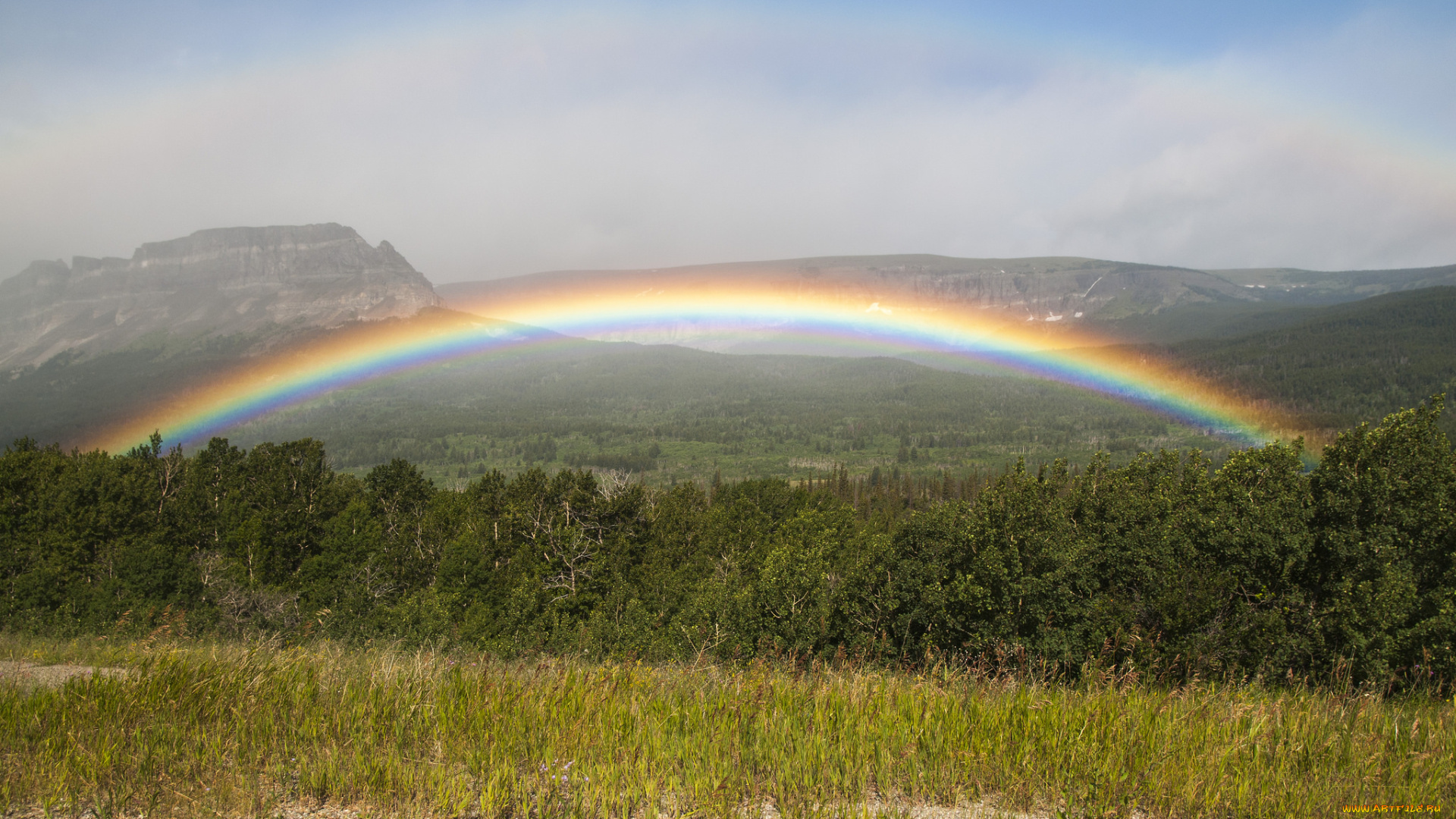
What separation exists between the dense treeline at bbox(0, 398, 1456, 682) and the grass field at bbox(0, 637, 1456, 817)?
2.66 meters

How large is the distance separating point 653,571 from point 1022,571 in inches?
1182

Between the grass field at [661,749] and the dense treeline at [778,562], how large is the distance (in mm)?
2660

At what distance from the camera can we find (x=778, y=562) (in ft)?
124

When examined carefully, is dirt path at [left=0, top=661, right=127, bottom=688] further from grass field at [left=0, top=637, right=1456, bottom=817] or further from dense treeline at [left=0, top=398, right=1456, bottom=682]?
grass field at [left=0, top=637, right=1456, bottom=817]

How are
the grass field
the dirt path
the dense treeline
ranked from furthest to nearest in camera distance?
the dense treeline, the dirt path, the grass field

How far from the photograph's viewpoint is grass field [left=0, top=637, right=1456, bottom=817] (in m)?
4.33

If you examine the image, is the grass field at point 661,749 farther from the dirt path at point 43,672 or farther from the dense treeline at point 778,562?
the dense treeline at point 778,562

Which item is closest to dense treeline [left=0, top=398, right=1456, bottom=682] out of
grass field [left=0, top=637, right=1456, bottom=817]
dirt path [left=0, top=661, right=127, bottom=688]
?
dirt path [left=0, top=661, right=127, bottom=688]

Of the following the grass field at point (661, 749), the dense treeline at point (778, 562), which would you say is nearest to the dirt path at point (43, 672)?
the dense treeline at point (778, 562)

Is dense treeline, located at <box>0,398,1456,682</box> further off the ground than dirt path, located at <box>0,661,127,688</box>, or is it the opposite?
dirt path, located at <box>0,661,127,688</box>

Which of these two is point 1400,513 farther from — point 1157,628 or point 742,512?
point 742,512

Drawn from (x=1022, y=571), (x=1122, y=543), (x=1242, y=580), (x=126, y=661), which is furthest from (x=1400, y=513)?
(x=126, y=661)

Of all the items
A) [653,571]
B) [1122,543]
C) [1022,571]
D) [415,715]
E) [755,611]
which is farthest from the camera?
[653,571]

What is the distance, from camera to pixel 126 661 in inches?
316
